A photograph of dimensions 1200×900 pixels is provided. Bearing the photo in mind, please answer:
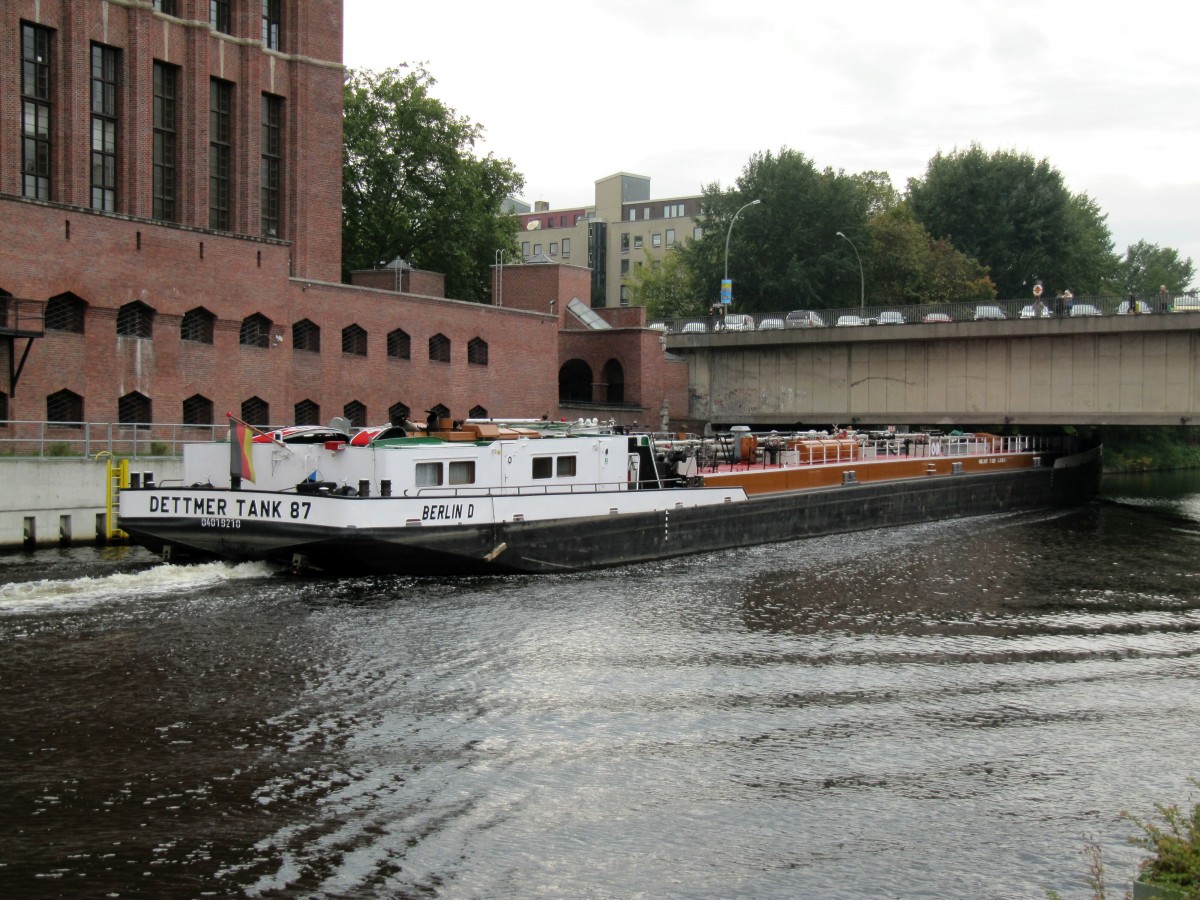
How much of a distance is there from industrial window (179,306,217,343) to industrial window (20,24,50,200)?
22.5ft

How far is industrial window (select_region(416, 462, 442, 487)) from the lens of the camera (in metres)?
30.0

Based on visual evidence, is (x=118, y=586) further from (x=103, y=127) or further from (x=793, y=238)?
(x=793, y=238)

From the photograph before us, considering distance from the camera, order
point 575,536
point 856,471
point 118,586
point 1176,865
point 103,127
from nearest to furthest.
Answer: point 1176,865 < point 118,586 < point 575,536 < point 856,471 < point 103,127

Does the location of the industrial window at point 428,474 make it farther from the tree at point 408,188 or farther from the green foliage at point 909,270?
the green foliage at point 909,270

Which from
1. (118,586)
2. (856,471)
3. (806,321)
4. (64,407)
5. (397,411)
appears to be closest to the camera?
(118,586)

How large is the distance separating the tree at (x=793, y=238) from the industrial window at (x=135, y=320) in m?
43.2

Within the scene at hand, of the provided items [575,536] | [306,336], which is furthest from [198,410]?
[575,536]

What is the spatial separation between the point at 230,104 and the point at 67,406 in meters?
17.3

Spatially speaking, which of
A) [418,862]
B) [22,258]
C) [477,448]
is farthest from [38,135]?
[418,862]

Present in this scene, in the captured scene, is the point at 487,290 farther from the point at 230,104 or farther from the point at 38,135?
the point at 38,135

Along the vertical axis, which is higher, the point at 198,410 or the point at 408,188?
the point at 408,188

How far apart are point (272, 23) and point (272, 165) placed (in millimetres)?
6031

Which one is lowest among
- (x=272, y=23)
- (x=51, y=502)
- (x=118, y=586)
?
(x=118, y=586)

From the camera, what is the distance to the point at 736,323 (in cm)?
6194
